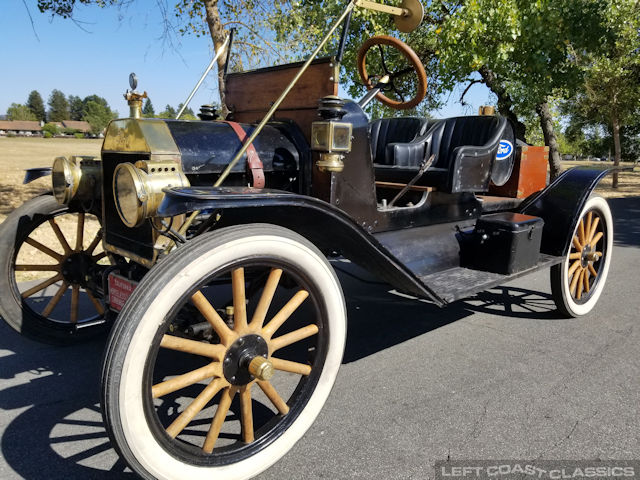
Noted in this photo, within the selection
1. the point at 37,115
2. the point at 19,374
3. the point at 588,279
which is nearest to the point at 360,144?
the point at 19,374

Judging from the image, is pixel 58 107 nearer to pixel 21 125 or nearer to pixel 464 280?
pixel 21 125

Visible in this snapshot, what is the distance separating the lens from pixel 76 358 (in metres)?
2.77

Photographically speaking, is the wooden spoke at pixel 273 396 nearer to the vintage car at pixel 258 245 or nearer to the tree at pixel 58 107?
the vintage car at pixel 258 245

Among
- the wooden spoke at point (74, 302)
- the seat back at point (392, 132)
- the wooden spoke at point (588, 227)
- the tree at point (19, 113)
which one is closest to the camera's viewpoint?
the wooden spoke at point (74, 302)

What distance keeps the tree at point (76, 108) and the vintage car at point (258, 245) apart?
121 m

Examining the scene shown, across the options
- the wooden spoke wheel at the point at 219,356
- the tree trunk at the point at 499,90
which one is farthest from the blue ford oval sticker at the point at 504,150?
the tree trunk at the point at 499,90

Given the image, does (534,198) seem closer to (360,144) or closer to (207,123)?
(360,144)

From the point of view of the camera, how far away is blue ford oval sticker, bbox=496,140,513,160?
11.9 feet

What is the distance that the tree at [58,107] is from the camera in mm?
107088

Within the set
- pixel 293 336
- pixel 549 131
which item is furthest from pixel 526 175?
pixel 549 131

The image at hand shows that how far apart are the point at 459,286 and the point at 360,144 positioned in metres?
0.97

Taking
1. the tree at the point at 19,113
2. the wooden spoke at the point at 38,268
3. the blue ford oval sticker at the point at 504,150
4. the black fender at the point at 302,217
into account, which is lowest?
the wooden spoke at the point at 38,268

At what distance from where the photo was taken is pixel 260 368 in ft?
5.63

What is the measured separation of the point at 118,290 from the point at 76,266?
2.78 ft
